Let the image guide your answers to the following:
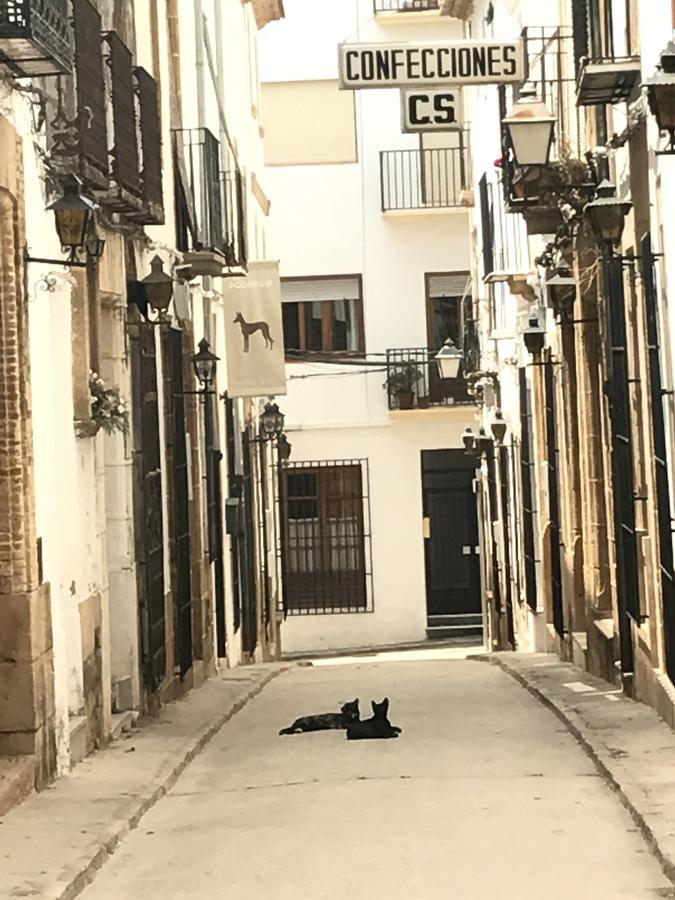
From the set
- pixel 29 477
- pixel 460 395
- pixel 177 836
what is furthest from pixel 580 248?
pixel 460 395

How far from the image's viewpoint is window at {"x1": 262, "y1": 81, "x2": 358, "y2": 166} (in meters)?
31.8

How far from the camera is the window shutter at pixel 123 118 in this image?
12867mm

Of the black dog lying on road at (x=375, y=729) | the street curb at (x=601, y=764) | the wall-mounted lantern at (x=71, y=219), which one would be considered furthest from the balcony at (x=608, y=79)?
the black dog lying on road at (x=375, y=729)

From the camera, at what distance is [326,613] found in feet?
102

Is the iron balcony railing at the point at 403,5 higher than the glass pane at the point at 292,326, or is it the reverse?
the iron balcony railing at the point at 403,5

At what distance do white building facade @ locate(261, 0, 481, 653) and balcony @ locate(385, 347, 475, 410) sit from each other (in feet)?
0.11

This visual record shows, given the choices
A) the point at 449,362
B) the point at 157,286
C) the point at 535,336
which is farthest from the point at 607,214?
the point at 449,362

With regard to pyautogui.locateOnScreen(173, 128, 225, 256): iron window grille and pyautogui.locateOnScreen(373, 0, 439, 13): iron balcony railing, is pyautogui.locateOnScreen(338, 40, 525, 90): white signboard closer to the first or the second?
pyautogui.locateOnScreen(173, 128, 225, 256): iron window grille

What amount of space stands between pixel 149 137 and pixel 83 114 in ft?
8.97

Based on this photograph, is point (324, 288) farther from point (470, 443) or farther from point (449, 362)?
point (449, 362)

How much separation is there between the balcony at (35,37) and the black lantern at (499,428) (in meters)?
14.6

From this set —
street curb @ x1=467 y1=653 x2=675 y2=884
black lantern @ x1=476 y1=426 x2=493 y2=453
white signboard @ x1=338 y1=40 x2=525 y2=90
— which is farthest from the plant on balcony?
black lantern @ x1=476 y1=426 x2=493 y2=453

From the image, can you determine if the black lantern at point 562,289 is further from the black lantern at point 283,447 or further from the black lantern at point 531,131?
the black lantern at point 283,447

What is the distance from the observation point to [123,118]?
518 inches
